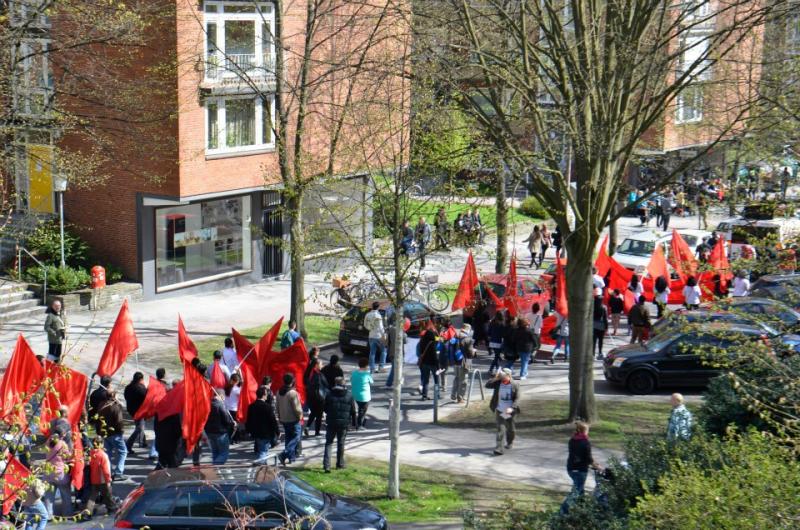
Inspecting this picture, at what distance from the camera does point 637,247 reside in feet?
110

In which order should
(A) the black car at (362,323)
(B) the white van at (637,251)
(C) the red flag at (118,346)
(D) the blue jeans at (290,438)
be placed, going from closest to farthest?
(D) the blue jeans at (290,438)
(C) the red flag at (118,346)
(A) the black car at (362,323)
(B) the white van at (637,251)

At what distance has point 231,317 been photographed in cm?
2773

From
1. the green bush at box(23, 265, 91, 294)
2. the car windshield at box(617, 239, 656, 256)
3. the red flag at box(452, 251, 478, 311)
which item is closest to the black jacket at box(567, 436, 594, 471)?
the red flag at box(452, 251, 478, 311)

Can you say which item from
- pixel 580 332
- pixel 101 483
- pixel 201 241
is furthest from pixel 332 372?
pixel 201 241

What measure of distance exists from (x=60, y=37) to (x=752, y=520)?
58.9ft

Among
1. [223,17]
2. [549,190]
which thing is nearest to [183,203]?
[223,17]

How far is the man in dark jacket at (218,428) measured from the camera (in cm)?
1599

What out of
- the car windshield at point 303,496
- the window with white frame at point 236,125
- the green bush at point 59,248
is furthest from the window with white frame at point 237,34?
the car windshield at point 303,496

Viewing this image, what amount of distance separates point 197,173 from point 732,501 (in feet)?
71.3

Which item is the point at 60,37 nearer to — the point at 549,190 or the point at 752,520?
the point at 549,190

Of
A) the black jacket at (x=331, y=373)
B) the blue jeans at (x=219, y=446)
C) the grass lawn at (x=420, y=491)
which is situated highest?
the black jacket at (x=331, y=373)

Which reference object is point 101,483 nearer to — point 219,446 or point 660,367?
point 219,446

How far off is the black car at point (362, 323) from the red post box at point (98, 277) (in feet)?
23.5

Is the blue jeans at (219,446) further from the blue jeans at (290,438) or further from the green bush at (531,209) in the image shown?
the green bush at (531,209)
